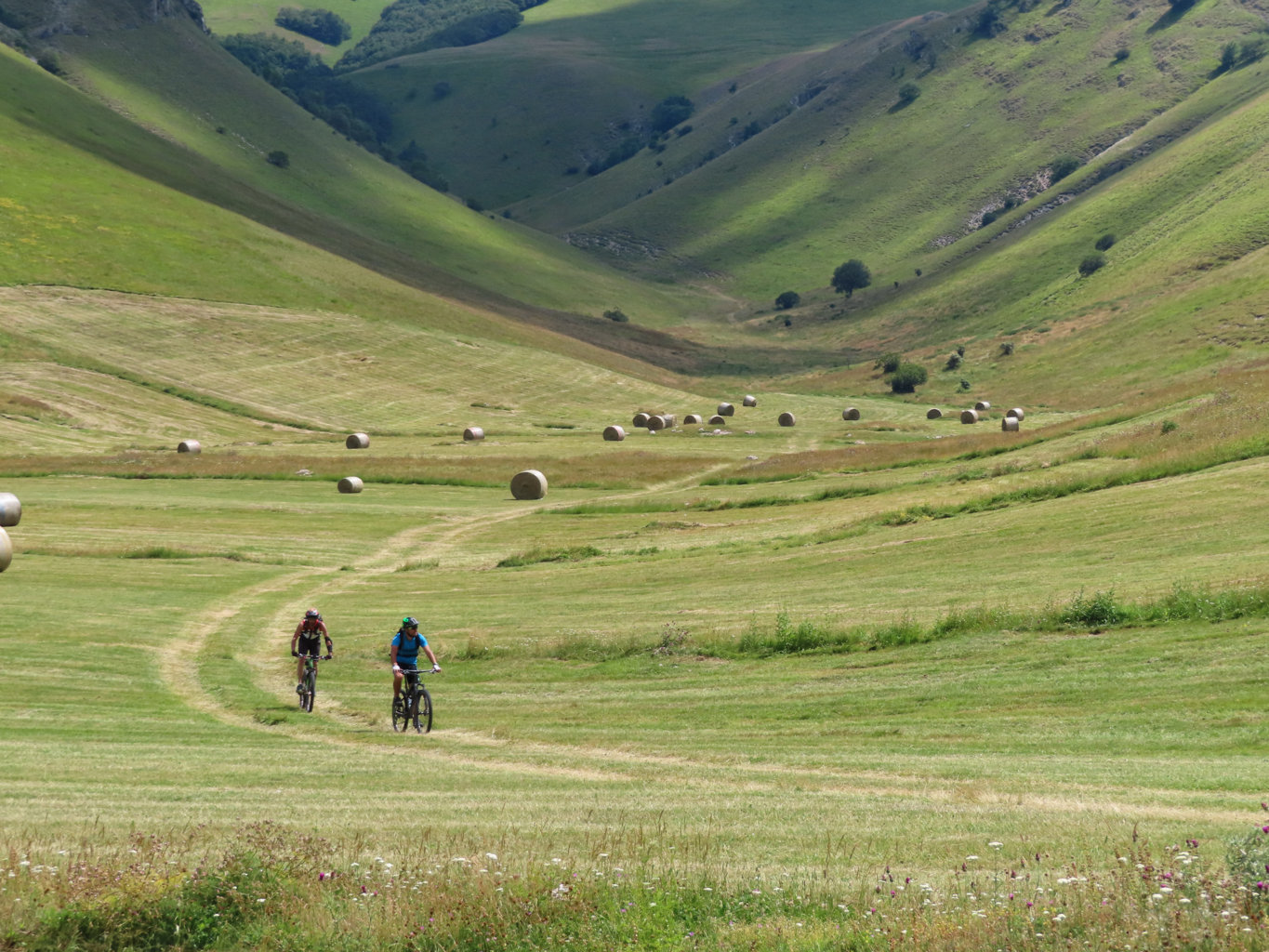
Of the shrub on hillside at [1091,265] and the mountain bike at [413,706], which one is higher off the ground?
the shrub on hillside at [1091,265]

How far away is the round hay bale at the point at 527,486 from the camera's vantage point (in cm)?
6469

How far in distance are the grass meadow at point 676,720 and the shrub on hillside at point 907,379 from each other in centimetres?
7220

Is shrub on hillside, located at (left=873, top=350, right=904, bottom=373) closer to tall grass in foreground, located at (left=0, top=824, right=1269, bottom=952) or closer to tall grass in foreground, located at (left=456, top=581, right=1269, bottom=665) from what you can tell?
tall grass in foreground, located at (left=456, top=581, right=1269, bottom=665)

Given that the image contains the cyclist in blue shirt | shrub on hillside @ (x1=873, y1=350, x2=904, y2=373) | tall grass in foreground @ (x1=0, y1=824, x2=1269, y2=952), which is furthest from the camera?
shrub on hillside @ (x1=873, y1=350, x2=904, y2=373)

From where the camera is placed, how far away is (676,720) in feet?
76.6

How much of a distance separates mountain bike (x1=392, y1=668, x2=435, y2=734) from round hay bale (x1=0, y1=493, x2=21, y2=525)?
31887 millimetres

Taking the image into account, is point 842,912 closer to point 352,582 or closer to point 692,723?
point 692,723

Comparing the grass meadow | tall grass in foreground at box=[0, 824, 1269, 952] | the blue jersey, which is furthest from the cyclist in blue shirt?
tall grass in foreground at box=[0, 824, 1269, 952]

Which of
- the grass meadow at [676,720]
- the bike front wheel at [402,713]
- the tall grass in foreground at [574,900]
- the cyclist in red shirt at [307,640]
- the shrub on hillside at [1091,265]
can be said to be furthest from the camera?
the shrub on hillside at [1091,265]

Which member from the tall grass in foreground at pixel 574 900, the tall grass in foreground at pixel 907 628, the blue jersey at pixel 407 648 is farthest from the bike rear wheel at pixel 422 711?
the tall grass in foreground at pixel 574 900

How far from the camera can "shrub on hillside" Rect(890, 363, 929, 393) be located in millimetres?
130125

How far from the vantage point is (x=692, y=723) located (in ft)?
75.4

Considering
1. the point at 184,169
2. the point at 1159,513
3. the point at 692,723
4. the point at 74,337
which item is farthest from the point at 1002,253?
the point at 692,723

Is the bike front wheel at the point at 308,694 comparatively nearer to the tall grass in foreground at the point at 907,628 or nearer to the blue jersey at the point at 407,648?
the blue jersey at the point at 407,648
